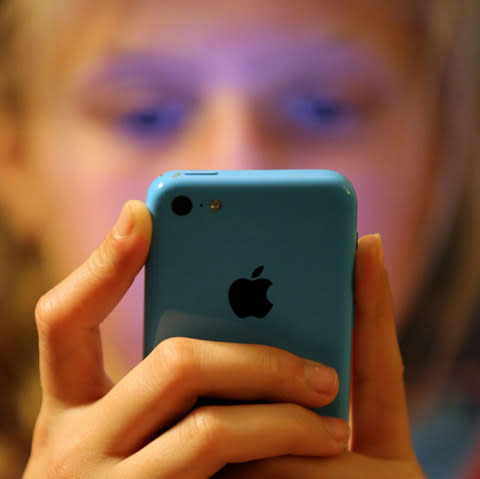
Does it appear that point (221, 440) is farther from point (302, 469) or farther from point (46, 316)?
point (46, 316)

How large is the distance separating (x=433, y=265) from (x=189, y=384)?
79 cm

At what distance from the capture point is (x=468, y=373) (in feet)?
3.60

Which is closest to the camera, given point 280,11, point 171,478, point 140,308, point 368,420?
point 171,478

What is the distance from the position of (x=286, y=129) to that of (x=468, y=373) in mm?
779

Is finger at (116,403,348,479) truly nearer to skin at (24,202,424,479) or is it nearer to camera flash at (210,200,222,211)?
skin at (24,202,424,479)

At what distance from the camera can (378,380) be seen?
2.02 ft

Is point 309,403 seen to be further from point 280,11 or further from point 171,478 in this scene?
point 280,11

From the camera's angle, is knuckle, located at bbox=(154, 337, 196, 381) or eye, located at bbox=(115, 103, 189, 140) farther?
eye, located at bbox=(115, 103, 189, 140)

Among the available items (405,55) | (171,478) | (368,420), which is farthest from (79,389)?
(405,55)

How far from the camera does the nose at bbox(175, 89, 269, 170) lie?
96 cm

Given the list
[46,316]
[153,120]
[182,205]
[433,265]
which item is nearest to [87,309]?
[46,316]

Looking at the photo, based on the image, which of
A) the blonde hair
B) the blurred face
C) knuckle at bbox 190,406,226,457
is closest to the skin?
knuckle at bbox 190,406,226,457

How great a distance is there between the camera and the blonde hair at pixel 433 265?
1.00 m

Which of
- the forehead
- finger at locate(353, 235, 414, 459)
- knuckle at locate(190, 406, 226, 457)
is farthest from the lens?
the forehead
